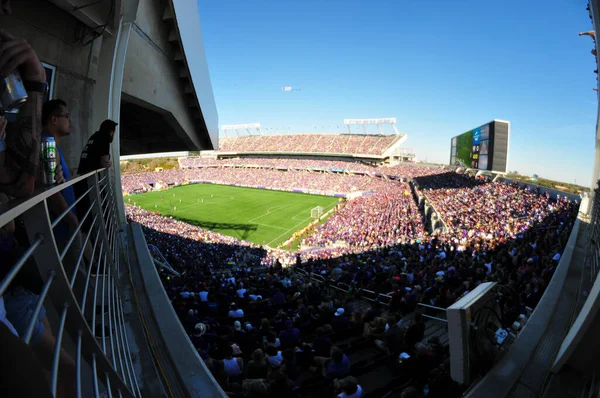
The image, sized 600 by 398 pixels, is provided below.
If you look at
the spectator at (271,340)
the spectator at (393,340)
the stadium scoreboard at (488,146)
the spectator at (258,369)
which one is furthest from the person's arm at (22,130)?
the stadium scoreboard at (488,146)

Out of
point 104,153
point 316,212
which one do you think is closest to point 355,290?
point 104,153

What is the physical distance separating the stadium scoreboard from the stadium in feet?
33.9

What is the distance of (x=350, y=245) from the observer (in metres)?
23.4

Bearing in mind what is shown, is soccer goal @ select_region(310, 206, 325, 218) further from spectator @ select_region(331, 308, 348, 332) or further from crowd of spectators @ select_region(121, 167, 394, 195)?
spectator @ select_region(331, 308, 348, 332)

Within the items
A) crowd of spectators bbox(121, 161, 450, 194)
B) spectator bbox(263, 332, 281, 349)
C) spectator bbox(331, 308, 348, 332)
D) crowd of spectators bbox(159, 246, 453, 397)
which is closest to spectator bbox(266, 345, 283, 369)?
crowd of spectators bbox(159, 246, 453, 397)

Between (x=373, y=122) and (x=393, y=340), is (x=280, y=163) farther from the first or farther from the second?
(x=393, y=340)

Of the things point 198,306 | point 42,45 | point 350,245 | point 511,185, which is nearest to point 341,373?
point 198,306

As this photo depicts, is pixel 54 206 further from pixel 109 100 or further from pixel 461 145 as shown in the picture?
pixel 461 145

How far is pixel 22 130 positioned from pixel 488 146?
3382 cm

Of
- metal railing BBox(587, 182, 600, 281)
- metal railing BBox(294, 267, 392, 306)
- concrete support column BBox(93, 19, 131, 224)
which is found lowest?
metal railing BBox(294, 267, 392, 306)

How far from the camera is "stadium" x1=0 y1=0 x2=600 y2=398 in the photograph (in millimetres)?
1613

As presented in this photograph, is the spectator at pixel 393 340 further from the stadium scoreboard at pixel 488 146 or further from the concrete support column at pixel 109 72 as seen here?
the stadium scoreboard at pixel 488 146

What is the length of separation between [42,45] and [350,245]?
67.3 feet

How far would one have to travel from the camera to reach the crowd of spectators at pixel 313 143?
67125 millimetres
